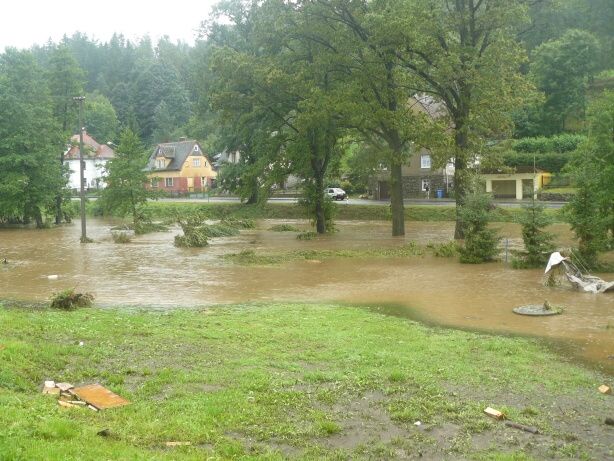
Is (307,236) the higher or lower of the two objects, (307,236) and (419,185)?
the lower

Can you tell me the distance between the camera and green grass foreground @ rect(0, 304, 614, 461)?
7184mm

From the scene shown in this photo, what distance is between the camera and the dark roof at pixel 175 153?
88.4 m

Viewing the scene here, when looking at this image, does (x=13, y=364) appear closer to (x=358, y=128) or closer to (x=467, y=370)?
(x=467, y=370)

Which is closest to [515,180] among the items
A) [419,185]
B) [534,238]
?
[419,185]

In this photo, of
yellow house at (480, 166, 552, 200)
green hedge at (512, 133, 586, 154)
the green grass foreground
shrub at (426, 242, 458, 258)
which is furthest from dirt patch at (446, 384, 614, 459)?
green hedge at (512, 133, 586, 154)

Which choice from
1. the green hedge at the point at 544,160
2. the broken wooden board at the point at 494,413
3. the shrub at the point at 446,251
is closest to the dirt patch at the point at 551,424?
the broken wooden board at the point at 494,413

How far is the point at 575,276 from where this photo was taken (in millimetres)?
20016

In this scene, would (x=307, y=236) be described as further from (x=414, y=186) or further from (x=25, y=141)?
(x=414, y=186)

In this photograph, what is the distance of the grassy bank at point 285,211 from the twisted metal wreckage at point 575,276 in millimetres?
24427

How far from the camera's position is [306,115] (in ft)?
113

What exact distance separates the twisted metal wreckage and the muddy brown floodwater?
33cm

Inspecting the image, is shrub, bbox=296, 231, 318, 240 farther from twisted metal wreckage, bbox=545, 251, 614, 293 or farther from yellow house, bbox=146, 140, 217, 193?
yellow house, bbox=146, 140, 217, 193

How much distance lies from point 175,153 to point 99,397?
275ft

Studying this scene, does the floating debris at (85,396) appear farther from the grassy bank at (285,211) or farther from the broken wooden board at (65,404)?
the grassy bank at (285,211)
